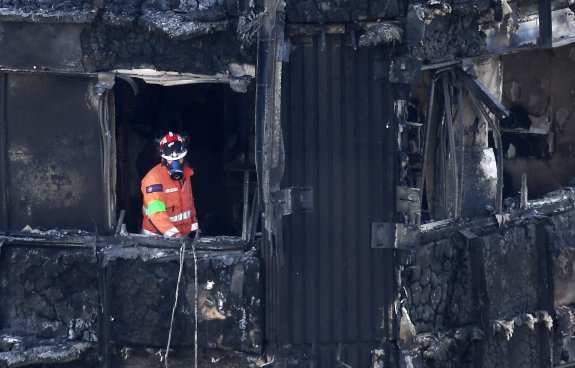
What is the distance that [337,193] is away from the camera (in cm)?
1151

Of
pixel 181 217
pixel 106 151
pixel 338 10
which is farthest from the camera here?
pixel 181 217

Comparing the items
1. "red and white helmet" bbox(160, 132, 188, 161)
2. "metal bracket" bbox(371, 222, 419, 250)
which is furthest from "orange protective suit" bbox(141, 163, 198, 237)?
"metal bracket" bbox(371, 222, 419, 250)

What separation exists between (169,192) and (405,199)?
1965 mm

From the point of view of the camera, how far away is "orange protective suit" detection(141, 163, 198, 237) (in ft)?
40.2

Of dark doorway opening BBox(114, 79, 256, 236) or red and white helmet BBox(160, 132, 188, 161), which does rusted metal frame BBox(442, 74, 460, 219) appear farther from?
red and white helmet BBox(160, 132, 188, 161)

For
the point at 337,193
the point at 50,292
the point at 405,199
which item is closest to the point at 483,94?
the point at 405,199

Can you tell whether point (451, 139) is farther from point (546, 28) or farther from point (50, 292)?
point (50, 292)

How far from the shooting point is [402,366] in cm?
1178

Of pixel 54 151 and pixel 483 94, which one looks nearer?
pixel 54 151

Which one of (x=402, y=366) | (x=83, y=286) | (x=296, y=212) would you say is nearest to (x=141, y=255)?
(x=83, y=286)

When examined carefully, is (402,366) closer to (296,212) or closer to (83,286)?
(296,212)

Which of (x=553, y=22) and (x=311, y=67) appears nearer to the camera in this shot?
(x=311, y=67)

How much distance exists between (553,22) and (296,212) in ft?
11.2

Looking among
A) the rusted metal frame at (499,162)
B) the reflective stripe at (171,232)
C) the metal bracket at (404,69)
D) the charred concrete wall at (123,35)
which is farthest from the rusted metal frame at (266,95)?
the rusted metal frame at (499,162)
